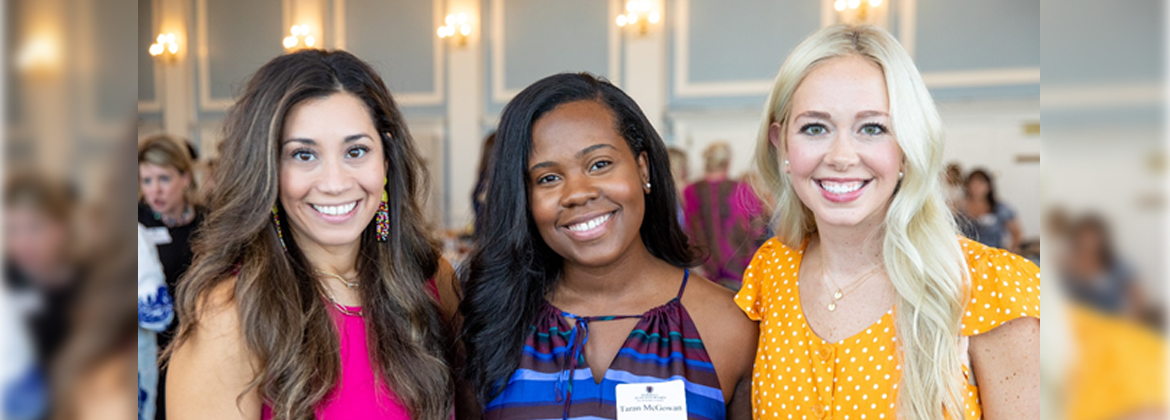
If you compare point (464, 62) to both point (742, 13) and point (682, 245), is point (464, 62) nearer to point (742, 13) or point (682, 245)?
point (742, 13)

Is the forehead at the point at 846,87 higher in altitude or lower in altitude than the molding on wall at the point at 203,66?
lower

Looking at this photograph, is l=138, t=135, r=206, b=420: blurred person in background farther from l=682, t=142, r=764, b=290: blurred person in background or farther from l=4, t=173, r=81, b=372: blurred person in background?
l=4, t=173, r=81, b=372: blurred person in background

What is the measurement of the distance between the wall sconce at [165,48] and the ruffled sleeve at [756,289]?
776 cm

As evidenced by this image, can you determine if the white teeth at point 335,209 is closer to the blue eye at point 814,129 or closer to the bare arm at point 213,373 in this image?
the bare arm at point 213,373

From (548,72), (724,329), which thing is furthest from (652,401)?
(548,72)

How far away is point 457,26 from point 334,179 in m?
5.97

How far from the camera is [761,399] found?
172 centimetres

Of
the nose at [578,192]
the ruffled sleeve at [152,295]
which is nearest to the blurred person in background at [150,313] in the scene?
the ruffled sleeve at [152,295]

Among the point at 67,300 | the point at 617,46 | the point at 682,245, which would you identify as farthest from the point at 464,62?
the point at 67,300

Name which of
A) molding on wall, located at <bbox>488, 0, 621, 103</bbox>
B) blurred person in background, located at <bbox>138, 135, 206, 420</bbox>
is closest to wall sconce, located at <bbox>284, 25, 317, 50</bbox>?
molding on wall, located at <bbox>488, 0, 621, 103</bbox>

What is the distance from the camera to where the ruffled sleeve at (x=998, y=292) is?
1.43 m

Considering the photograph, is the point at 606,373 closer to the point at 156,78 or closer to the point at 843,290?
the point at 843,290

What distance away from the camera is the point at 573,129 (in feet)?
6.07

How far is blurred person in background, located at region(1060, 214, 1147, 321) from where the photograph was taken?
27cm
